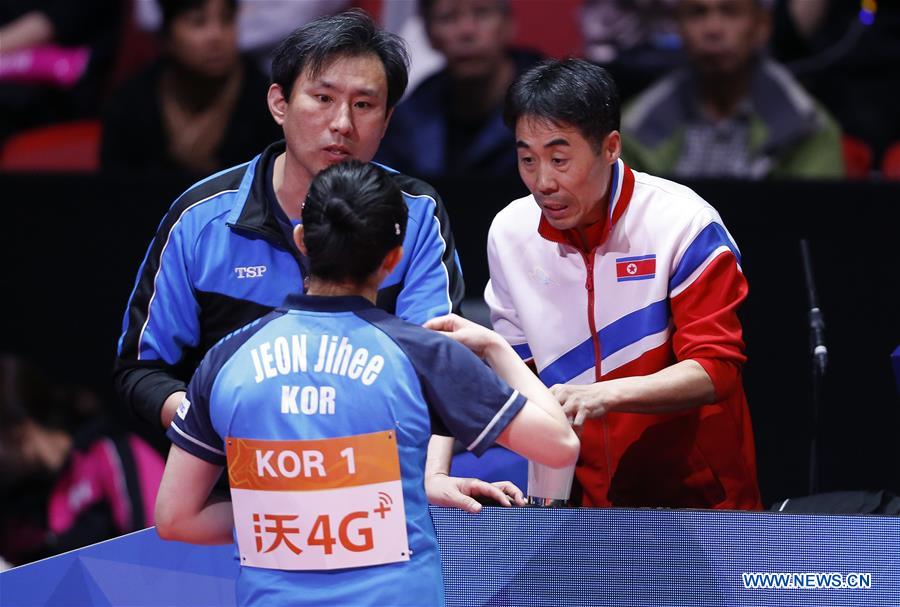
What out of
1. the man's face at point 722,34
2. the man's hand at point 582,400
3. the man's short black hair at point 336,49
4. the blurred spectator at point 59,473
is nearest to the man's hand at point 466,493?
the man's hand at point 582,400

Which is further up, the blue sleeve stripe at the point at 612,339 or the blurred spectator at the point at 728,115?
the blurred spectator at the point at 728,115

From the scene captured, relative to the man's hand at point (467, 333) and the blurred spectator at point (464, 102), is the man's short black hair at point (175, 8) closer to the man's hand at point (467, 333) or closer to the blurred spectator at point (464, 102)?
the blurred spectator at point (464, 102)

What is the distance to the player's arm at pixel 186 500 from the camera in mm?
2104

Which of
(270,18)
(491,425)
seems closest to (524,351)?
(491,425)

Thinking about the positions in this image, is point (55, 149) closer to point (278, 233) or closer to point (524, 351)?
point (278, 233)

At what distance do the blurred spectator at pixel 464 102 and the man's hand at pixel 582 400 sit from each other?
2518 millimetres

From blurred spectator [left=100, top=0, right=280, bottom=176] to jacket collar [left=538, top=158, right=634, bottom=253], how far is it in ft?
8.26

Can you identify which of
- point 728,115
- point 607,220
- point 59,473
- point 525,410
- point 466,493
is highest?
point 728,115

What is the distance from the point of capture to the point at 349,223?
2016mm

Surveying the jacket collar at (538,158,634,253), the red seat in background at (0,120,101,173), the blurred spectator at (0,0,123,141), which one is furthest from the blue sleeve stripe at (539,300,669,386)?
the blurred spectator at (0,0,123,141)

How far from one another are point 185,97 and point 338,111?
2.70 metres

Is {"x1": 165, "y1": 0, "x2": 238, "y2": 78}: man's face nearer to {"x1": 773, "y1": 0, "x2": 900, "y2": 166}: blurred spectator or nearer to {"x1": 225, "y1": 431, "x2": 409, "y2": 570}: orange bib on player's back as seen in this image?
{"x1": 773, "y1": 0, "x2": 900, "y2": 166}: blurred spectator

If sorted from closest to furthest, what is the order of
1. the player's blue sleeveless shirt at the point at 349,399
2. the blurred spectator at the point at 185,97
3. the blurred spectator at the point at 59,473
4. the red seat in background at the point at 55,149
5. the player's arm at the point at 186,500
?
1. the player's blue sleeveless shirt at the point at 349,399
2. the player's arm at the point at 186,500
3. the blurred spectator at the point at 59,473
4. the blurred spectator at the point at 185,97
5. the red seat in background at the point at 55,149

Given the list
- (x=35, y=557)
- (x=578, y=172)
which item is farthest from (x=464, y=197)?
(x=578, y=172)
